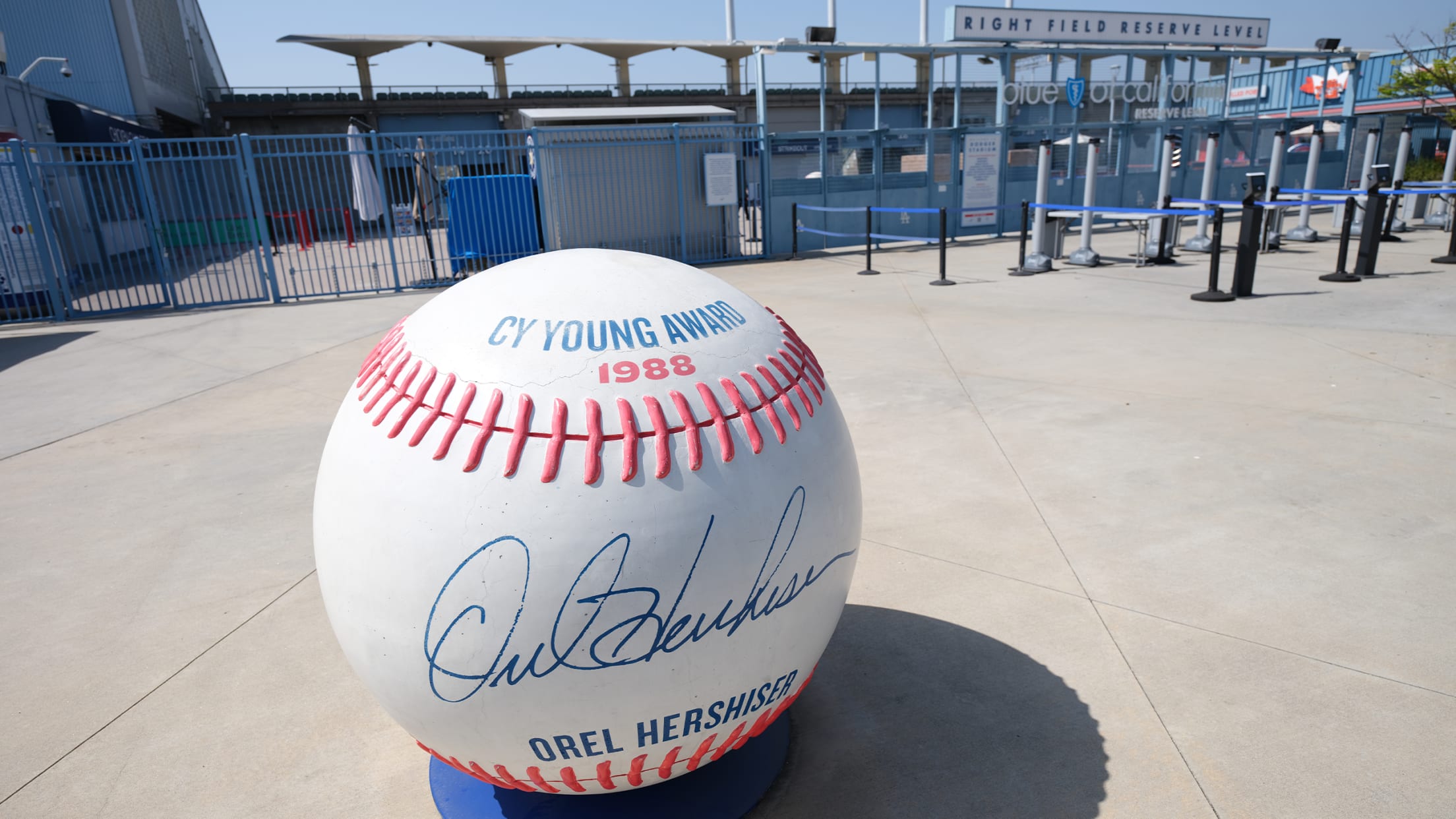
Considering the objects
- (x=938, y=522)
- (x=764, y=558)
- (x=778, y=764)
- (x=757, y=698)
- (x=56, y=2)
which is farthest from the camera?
(x=56, y=2)

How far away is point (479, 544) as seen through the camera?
1.96m

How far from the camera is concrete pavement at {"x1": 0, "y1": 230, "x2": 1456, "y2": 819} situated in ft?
8.89

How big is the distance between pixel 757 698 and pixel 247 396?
23.2ft

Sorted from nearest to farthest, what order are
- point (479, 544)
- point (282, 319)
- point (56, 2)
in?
point (479, 544) → point (282, 319) → point (56, 2)

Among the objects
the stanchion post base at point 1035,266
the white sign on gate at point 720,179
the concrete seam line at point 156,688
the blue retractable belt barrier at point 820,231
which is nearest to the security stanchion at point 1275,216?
the stanchion post base at point 1035,266

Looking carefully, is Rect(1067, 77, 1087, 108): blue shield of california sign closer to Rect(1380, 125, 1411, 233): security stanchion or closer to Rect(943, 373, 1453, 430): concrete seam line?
Rect(1380, 125, 1411, 233): security stanchion

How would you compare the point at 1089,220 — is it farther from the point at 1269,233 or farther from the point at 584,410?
the point at 584,410

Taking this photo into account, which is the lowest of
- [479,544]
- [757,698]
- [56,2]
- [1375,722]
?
[1375,722]

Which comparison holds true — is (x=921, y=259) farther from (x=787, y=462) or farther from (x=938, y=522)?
(x=787, y=462)

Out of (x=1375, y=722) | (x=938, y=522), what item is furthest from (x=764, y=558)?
(x=938, y=522)

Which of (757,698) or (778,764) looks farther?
(778,764)

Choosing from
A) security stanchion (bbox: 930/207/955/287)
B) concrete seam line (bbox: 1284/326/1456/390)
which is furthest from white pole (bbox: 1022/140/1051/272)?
concrete seam line (bbox: 1284/326/1456/390)

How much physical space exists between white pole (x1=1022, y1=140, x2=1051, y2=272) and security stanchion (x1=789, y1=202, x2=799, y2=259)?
4.38 meters

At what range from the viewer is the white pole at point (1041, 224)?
13320mm
